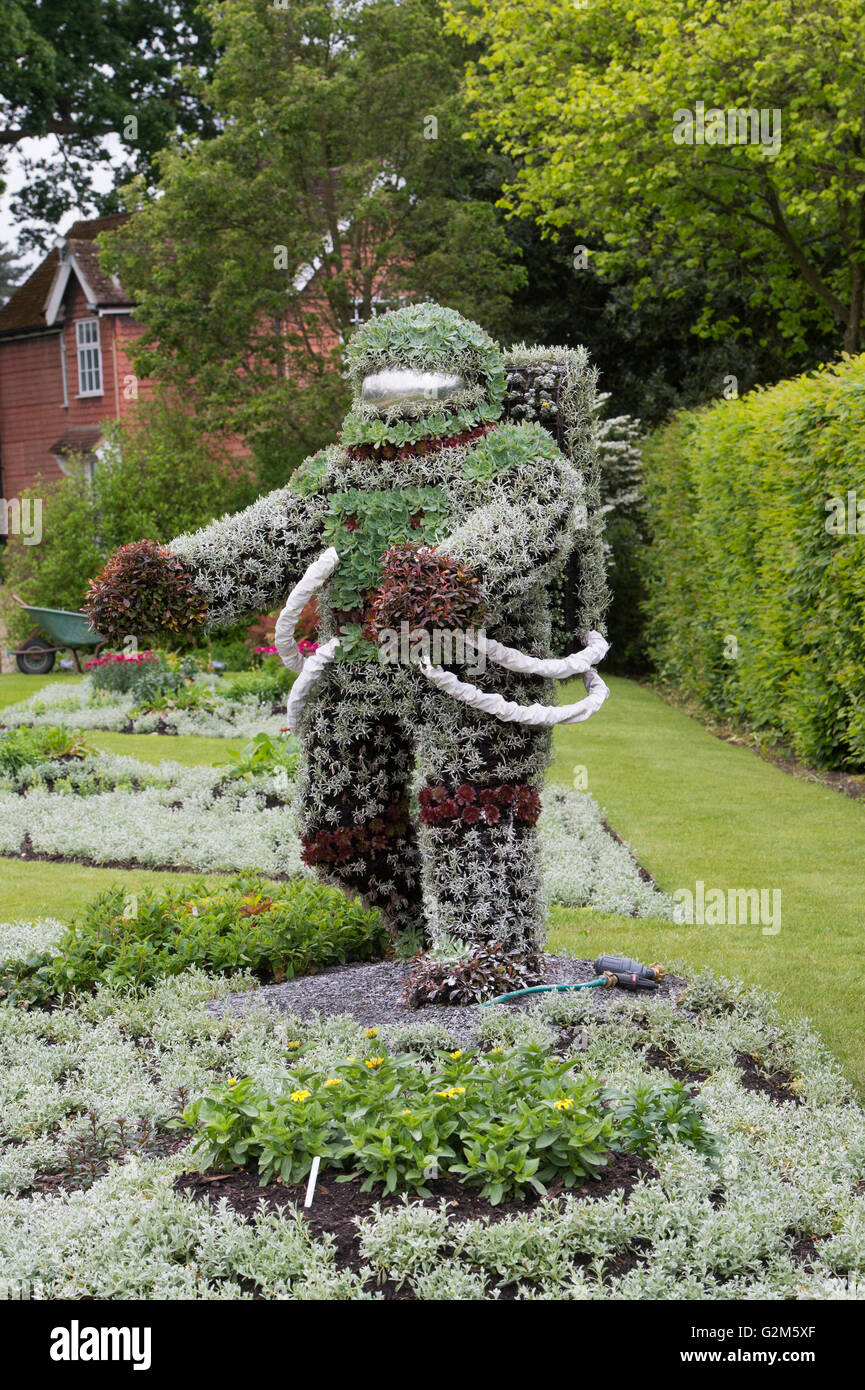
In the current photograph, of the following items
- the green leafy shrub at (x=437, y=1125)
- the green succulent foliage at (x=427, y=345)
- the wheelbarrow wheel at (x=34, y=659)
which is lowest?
the wheelbarrow wheel at (x=34, y=659)

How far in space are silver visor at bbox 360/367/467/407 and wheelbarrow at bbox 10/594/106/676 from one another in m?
11.9

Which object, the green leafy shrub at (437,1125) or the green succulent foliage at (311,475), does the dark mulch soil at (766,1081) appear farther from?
the green succulent foliage at (311,475)

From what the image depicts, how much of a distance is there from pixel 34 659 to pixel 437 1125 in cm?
1516

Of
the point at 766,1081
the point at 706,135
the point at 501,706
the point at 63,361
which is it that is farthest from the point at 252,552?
the point at 63,361

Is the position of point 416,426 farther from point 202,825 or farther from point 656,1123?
point 202,825

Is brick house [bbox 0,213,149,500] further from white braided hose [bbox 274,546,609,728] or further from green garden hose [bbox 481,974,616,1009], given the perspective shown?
green garden hose [bbox 481,974,616,1009]

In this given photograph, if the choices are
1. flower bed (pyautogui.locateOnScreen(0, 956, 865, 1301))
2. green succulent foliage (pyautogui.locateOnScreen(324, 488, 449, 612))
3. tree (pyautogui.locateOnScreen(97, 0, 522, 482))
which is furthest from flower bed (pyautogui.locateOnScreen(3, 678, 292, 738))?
flower bed (pyautogui.locateOnScreen(0, 956, 865, 1301))

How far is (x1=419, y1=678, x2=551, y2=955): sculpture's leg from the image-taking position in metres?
4.09

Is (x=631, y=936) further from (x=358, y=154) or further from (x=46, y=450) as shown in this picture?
(x=46, y=450)

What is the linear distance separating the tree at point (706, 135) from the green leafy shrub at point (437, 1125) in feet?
37.1

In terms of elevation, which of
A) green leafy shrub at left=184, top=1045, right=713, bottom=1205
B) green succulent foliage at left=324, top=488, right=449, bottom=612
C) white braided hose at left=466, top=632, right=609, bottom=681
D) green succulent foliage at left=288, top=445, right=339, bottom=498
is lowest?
green leafy shrub at left=184, top=1045, right=713, bottom=1205

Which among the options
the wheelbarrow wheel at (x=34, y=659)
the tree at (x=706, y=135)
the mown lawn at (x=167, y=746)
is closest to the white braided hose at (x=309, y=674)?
the mown lawn at (x=167, y=746)

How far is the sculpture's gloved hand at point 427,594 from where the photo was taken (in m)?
3.62
